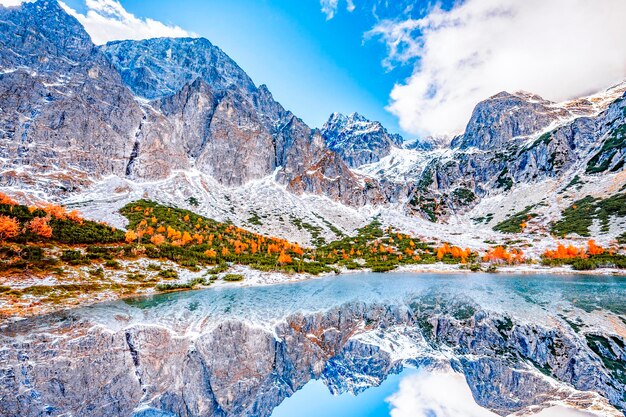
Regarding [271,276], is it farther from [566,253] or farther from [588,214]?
[588,214]

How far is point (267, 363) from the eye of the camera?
59.7 ft

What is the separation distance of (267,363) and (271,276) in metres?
56.7

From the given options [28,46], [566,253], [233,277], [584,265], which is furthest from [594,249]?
[28,46]

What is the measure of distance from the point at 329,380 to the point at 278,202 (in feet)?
577

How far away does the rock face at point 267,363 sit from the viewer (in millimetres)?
13242

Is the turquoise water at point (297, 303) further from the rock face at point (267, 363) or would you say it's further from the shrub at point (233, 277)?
the shrub at point (233, 277)

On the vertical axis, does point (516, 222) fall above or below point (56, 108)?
below

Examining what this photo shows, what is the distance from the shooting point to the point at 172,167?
183125 mm

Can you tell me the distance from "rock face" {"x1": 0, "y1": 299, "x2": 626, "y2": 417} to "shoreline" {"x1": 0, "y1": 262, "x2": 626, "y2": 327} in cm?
742

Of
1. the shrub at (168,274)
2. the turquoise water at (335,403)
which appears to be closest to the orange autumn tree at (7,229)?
the shrub at (168,274)

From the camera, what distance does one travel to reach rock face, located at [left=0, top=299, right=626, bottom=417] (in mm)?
13242

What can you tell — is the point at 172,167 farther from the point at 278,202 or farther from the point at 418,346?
the point at 418,346

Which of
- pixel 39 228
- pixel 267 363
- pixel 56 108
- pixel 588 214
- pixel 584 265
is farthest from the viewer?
pixel 56 108

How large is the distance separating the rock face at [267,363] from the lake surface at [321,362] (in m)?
0.08
